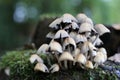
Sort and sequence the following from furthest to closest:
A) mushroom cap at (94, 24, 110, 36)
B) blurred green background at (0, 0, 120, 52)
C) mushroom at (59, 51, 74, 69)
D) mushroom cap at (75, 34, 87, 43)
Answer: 1. blurred green background at (0, 0, 120, 52)
2. mushroom cap at (94, 24, 110, 36)
3. mushroom cap at (75, 34, 87, 43)
4. mushroom at (59, 51, 74, 69)

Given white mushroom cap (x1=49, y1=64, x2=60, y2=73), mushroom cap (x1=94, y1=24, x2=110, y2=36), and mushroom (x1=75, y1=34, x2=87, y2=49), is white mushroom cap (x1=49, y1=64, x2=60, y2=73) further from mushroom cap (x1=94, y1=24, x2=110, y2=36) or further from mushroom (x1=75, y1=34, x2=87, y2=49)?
mushroom cap (x1=94, y1=24, x2=110, y2=36)

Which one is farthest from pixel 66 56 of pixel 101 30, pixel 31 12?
pixel 31 12

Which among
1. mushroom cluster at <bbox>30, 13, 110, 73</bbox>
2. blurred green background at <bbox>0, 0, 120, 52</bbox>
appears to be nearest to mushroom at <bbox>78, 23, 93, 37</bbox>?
mushroom cluster at <bbox>30, 13, 110, 73</bbox>

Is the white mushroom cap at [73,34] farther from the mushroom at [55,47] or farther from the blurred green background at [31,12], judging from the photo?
the blurred green background at [31,12]

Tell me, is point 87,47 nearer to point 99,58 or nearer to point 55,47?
point 99,58

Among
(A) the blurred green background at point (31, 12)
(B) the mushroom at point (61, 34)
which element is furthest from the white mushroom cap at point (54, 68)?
(A) the blurred green background at point (31, 12)

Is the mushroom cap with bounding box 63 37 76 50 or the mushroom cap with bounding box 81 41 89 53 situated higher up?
the mushroom cap with bounding box 63 37 76 50

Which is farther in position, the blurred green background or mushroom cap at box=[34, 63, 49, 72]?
the blurred green background
